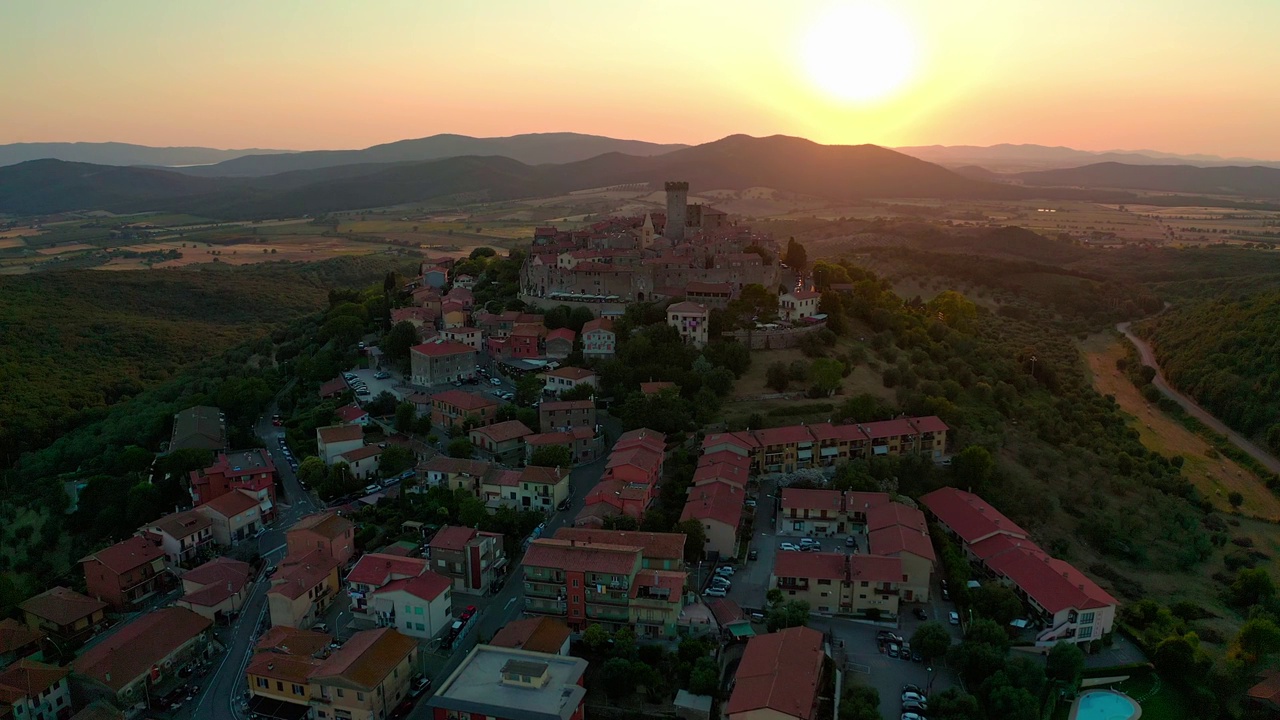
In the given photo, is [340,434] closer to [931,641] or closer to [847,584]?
[847,584]

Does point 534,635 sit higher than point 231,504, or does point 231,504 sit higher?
point 231,504

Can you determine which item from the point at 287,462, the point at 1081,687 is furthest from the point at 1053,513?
the point at 287,462

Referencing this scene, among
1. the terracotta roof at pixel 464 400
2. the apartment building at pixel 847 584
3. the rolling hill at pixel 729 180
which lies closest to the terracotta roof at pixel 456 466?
the terracotta roof at pixel 464 400

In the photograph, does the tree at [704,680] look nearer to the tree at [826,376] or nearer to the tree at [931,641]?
the tree at [931,641]

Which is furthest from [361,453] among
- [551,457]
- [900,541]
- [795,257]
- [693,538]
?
[795,257]

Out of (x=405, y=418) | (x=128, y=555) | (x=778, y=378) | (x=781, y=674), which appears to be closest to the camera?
(x=781, y=674)

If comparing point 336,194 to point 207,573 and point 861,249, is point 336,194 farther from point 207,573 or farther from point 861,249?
point 207,573
